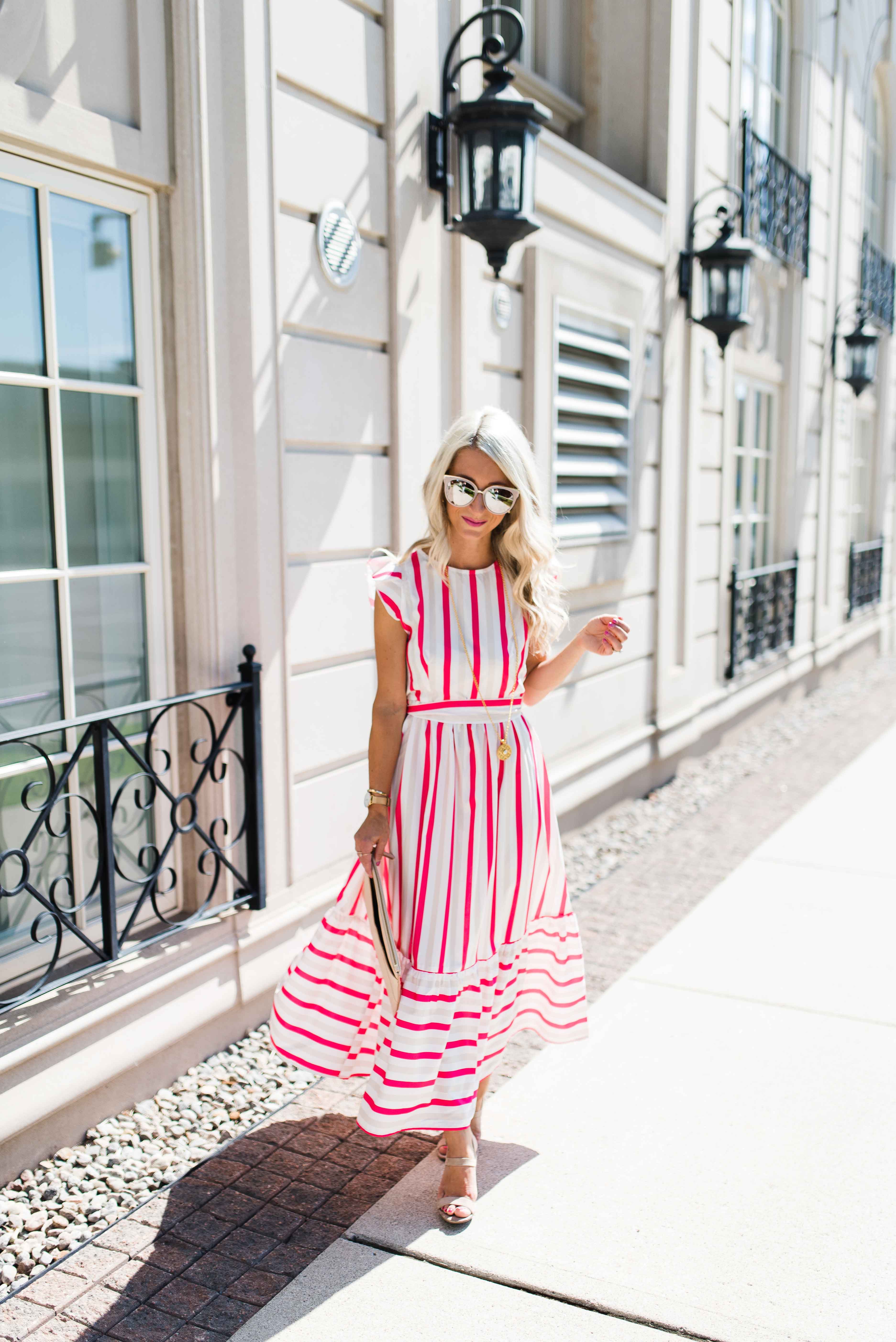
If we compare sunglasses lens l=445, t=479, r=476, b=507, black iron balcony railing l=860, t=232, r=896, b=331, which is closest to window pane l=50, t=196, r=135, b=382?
sunglasses lens l=445, t=479, r=476, b=507

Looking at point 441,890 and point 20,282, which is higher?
point 20,282

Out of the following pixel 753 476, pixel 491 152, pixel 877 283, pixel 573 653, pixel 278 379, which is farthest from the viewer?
pixel 877 283

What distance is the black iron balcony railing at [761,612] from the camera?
27.3 feet

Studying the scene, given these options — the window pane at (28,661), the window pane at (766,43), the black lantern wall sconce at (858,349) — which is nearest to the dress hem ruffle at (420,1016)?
the window pane at (28,661)

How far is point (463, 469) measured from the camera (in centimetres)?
262

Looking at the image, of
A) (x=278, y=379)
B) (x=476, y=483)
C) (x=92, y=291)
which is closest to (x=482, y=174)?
(x=278, y=379)

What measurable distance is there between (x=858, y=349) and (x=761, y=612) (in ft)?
11.5

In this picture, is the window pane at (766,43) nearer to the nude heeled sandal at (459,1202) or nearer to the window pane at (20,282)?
the window pane at (20,282)

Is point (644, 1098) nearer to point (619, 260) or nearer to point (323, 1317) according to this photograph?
point (323, 1317)

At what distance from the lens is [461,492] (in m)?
2.60

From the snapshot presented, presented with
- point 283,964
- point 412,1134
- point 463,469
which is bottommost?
point 412,1134

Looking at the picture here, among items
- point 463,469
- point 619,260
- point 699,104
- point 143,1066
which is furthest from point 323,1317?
point 699,104

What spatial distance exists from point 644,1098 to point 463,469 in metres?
1.92

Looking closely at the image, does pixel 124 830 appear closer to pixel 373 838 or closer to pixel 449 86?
pixel 373 838
